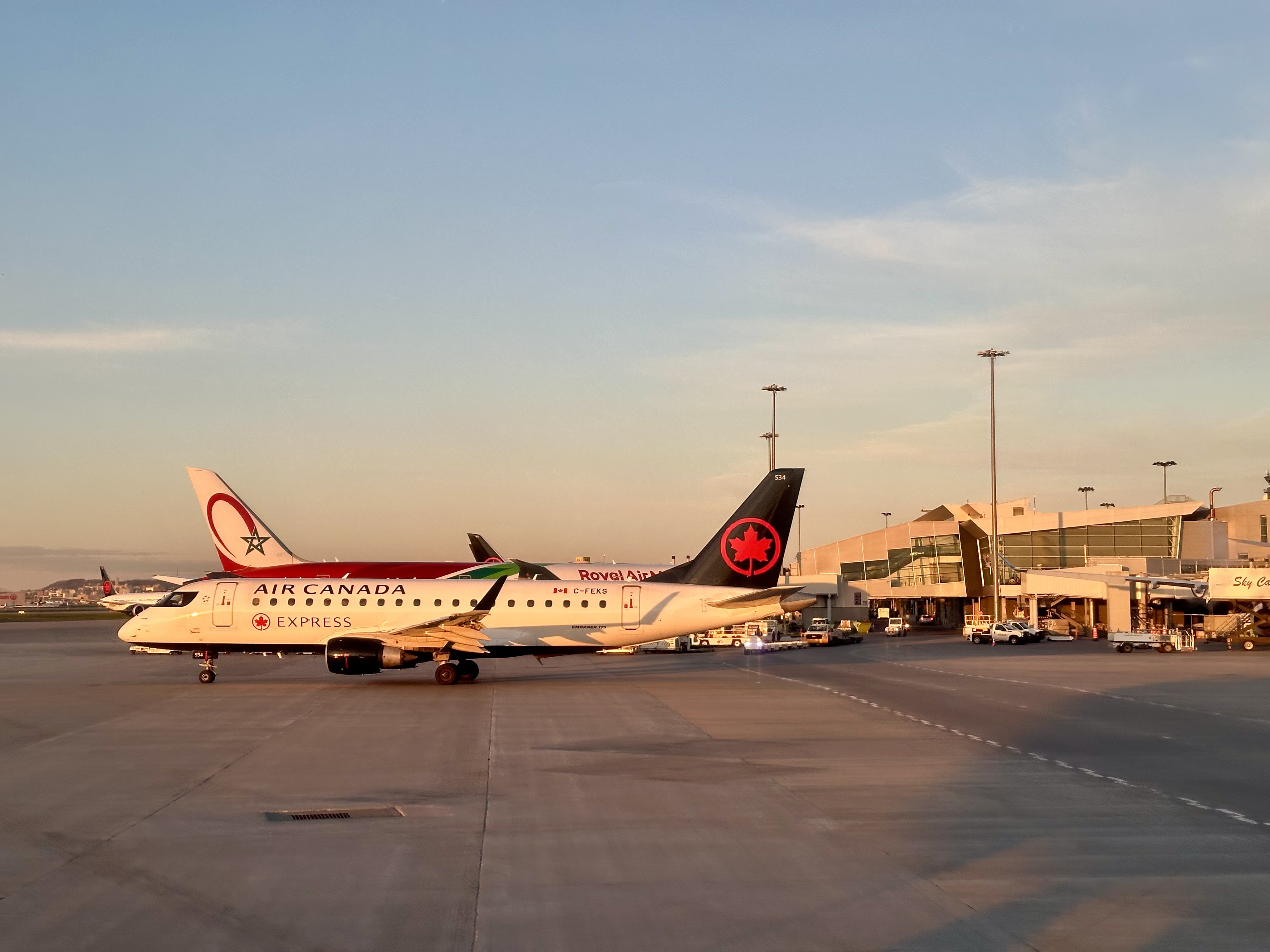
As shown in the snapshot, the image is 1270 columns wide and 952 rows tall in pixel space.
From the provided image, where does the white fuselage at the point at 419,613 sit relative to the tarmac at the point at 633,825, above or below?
above

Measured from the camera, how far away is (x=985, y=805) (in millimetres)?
16188

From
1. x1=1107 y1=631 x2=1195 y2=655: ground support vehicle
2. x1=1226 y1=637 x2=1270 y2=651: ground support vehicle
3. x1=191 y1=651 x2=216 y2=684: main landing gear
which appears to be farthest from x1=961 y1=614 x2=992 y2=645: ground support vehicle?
x1=191 y1=651 x2=216 y2=684: main landing gear

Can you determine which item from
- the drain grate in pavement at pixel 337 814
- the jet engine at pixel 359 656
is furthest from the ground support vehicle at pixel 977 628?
the drain grate in pavement at pixel 337 814

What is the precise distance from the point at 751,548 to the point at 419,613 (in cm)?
1168

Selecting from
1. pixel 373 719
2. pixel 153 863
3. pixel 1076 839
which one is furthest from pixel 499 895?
pixel 373 719

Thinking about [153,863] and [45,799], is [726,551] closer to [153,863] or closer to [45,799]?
[45,799]

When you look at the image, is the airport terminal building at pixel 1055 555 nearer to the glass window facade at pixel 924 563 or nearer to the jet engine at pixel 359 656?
the glass window facade at pixel 924 563

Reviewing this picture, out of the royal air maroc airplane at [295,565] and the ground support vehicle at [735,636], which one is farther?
the ground support vehicle at [735,636]

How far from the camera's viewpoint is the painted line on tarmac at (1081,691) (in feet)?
95.3

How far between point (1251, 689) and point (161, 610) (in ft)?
116

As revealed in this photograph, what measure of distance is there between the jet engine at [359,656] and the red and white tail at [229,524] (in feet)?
101

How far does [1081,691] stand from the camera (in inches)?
1451

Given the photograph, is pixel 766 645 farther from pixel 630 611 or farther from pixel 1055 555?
pixel 1055 555

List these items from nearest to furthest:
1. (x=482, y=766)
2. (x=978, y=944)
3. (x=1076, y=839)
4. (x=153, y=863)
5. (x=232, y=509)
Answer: (x=978, y=944) → (x=153, y=863) → (x=1076, y=839) → (x=482, y=766) → (x=232, y=509)
